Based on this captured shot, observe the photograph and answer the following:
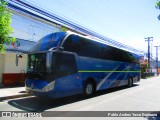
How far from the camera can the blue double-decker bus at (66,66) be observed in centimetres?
948

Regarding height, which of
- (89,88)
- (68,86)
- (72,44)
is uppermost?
(72,44)

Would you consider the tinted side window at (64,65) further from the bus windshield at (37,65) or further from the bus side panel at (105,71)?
the bus side panel at (105,71)

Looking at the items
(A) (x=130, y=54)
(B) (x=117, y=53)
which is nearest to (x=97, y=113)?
(B) (x=117, y=53)

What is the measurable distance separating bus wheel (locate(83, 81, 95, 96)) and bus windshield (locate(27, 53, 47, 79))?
333 cm

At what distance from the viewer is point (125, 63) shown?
18078mm

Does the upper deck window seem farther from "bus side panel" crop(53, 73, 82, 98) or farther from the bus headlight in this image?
the bus headlight

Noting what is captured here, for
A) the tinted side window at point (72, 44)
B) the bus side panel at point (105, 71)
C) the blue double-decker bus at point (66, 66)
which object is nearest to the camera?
the blue double-decker bus at point (66, 66)

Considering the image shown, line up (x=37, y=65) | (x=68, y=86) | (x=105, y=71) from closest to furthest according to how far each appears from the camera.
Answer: (x=37, y=65)
(x=68, y=86)
(x=105, y=71)

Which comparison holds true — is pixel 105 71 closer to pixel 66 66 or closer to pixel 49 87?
pixel 66 66

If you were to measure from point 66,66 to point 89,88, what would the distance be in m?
2.89

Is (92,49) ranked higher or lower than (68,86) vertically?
higher

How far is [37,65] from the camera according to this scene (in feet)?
33.0

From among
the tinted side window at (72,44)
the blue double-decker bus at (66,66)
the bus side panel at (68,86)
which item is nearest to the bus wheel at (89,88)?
the blue double-decker bus at (66,66)

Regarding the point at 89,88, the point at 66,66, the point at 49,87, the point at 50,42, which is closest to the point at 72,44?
the point at 50,42
